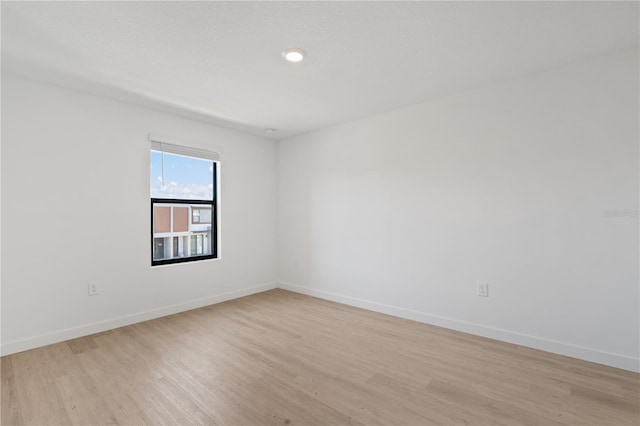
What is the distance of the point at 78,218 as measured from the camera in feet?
9.85

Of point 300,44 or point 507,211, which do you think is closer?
point 300,44

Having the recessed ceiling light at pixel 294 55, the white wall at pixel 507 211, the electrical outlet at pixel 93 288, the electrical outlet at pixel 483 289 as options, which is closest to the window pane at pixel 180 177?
the electrical outlet at pixel 93 288

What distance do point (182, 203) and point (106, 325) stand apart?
5.18 ft

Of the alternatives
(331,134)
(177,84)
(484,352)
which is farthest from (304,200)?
(484,352)

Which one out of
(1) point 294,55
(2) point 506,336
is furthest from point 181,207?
(2) point 506,336

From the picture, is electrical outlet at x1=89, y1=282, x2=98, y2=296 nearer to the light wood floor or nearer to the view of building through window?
the light wood floor

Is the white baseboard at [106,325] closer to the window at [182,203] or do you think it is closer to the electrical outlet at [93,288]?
the electrical outlet at [93,288]

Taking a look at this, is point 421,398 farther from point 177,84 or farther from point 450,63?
point 177,84

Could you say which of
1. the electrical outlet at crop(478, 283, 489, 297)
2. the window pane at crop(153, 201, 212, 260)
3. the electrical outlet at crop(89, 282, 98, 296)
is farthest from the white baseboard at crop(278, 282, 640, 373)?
the electrical outlet at crop(89, 282, 98, 296)

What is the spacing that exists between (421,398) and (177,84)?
10.8 feet

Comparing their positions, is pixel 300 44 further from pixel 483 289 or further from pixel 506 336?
pixel 506 336

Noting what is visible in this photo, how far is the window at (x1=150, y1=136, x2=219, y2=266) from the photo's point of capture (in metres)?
3.64

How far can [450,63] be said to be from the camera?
8.19ft

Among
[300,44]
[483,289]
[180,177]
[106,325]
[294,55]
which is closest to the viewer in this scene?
[300,44]
